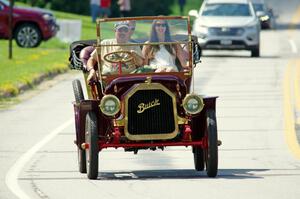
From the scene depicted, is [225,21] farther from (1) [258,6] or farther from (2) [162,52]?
(2) [162,52]

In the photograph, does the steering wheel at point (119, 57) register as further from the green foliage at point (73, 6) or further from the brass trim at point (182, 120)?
the green foliage at point (73, 6)

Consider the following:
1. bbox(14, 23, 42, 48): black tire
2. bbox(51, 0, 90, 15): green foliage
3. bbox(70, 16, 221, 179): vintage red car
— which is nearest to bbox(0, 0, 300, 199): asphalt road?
bbox(70, 16, 221, 179): vintage red car

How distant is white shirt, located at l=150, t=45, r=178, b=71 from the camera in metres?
14.9

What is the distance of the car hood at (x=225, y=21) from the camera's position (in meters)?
39.6

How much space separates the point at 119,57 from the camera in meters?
15.0

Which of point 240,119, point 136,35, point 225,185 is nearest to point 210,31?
point 240,119

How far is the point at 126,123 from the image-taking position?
14109 millimetres

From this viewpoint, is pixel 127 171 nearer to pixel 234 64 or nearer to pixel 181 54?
pixel 181 54

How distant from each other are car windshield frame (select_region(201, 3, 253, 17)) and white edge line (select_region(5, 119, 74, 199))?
19.9 metres

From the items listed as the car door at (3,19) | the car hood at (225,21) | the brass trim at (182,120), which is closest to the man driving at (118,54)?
the brass trim at (182,120)

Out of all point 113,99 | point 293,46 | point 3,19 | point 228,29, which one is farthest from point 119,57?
point 293,46

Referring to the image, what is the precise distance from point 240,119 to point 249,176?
24.3ft

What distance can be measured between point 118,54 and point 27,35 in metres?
26.5

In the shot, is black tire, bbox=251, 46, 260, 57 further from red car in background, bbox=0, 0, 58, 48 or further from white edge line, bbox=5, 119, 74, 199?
white edge line, bbox=5, 119, 74, 199
